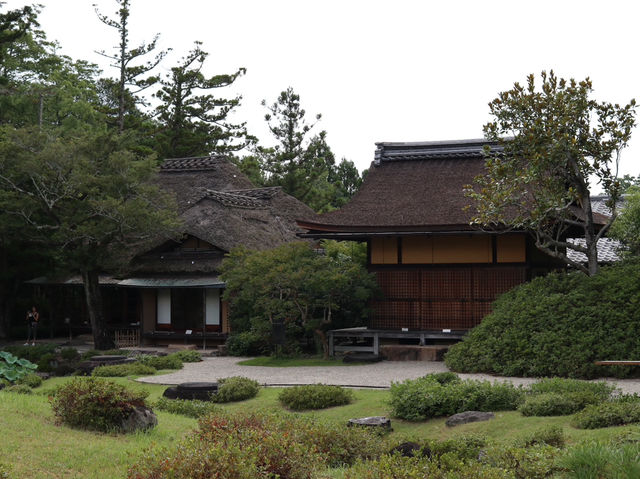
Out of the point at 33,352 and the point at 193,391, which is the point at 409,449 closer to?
the point at 193,391

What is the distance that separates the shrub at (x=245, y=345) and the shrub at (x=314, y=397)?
9.51m

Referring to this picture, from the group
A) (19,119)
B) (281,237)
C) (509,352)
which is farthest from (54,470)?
(19,119)

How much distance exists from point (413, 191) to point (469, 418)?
483 inches

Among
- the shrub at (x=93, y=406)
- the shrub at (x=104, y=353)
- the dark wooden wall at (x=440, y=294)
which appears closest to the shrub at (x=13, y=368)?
the shrub at (x=104, y=353)

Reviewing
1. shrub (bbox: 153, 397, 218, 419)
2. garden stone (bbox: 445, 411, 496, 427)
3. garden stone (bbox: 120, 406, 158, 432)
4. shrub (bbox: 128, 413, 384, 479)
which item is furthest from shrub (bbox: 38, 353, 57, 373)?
garden stone (bbox: 445, 411, 496, 427)

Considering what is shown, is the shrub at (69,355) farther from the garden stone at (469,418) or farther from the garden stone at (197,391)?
the garden stone at (469,418)

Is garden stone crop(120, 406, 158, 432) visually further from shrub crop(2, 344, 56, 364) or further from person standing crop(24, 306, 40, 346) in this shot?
person standing crop(24, 306, 40, 346)

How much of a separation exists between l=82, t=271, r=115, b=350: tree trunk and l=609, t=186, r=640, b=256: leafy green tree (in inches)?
675

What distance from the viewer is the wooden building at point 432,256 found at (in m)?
21.0

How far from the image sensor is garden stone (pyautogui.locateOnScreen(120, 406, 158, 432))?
35.8ft

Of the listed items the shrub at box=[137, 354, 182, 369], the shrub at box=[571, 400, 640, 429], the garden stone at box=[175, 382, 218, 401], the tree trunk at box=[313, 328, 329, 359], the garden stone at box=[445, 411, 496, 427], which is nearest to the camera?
the shrub at box=[571, 400, 640, 429]

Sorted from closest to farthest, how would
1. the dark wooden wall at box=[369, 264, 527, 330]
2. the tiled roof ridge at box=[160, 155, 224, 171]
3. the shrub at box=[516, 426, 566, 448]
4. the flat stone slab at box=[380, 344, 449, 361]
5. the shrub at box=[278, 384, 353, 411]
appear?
the shrub at box=[516, 426, 566, 448] < the shrub at box=[278, 384, 353, 411] < the flat stone slab at box=[380, 344, 449, 361] < the dark wooden wall at box=[369, 264, 527, 330] < the tiled roof ridge at box=[160, 155, 224, 171]

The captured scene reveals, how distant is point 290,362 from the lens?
21250 mm

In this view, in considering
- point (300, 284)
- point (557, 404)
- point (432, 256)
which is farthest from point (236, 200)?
point (557, 404)
